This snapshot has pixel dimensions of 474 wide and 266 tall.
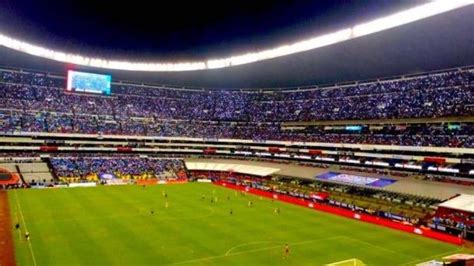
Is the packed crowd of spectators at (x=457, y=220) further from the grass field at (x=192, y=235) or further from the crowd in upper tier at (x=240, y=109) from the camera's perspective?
the crowd in upper tier at (x=240, y=109)

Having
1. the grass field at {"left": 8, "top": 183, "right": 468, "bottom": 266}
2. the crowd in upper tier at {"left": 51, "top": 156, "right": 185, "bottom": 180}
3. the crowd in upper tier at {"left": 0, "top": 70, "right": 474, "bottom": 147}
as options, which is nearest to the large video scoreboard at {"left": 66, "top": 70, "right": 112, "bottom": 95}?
the crowd in upper tier at {"left": 0, "top": 70, "right": 474, "bottom": 147}

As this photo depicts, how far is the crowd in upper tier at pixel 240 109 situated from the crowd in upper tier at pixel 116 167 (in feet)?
27.5

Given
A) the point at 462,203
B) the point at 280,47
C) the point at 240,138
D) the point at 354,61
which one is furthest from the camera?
the point at 240,138

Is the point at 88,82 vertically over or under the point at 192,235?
over

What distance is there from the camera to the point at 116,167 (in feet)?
264

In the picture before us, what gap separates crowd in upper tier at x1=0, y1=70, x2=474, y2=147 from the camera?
66.1m

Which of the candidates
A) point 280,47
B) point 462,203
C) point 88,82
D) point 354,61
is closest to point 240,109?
point 88,82

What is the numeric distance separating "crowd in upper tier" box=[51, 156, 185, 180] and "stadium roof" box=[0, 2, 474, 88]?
777 inches

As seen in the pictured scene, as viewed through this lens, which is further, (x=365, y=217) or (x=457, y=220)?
(x=365, y=217)

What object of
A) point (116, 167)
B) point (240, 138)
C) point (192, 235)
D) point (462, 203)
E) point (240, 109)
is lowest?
point (192, 235)

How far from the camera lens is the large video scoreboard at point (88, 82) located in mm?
83438

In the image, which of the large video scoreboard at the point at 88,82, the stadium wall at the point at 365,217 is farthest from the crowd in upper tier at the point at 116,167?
the stadium wall at the point at 365,217

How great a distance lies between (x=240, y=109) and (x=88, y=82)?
40.6 meters

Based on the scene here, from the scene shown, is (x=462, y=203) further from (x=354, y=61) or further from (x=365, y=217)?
(x=354, y=61)
